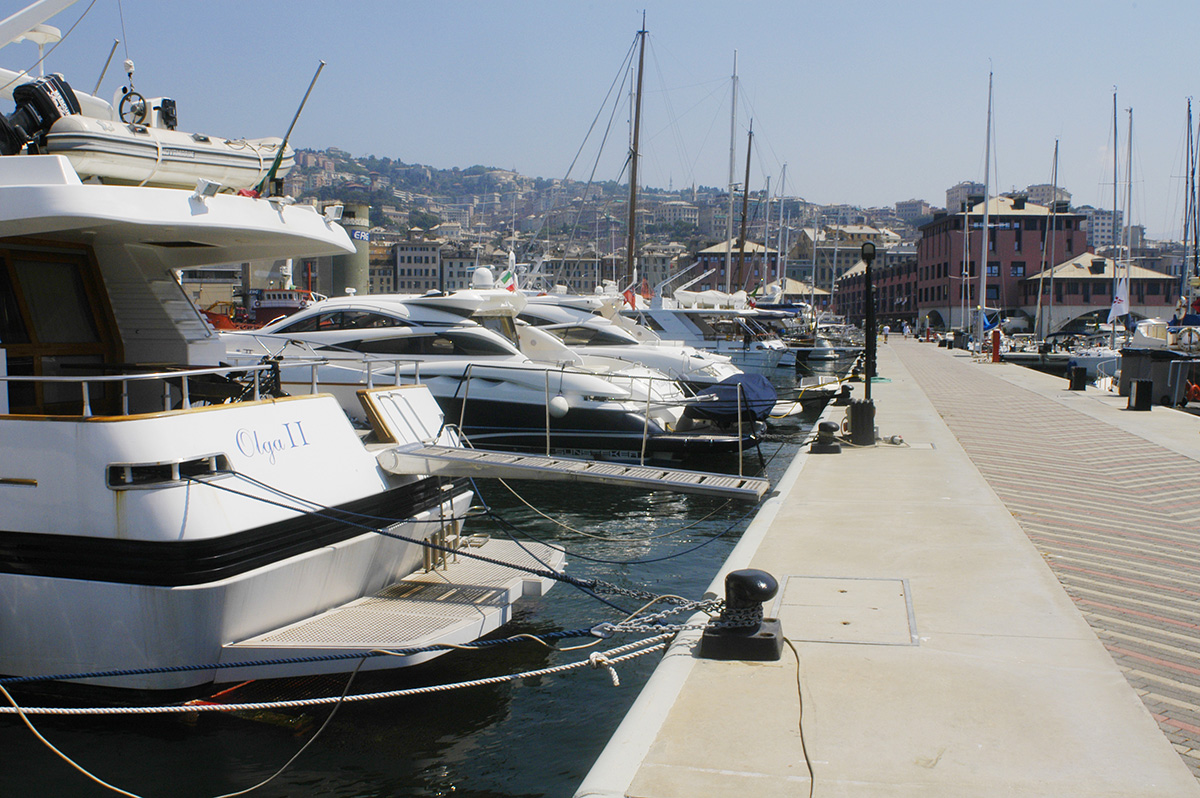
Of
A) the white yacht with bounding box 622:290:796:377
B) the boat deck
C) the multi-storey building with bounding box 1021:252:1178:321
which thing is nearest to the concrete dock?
the boat deck

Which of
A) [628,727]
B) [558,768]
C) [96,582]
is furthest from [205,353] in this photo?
[628,727]

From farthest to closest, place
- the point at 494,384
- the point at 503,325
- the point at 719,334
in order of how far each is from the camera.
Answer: the point at 719,334 → the point at 503,325 → the point at 494,384

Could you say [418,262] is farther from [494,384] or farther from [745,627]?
[745,627]

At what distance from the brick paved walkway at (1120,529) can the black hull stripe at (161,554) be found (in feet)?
16.0

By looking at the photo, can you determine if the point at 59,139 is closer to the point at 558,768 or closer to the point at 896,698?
the point at 558,768

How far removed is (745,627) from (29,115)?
6.65 m

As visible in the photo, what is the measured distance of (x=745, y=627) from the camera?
541cm

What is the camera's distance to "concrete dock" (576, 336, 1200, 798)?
404 cm

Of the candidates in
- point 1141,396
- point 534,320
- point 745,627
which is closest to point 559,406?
point 534,320

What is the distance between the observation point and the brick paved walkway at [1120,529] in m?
5.18

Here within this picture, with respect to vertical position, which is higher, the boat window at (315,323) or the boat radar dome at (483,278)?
the boat radar dome at (483,278)

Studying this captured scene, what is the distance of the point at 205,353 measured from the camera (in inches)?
336

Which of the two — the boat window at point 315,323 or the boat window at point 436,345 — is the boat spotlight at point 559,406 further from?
the boat window at point 315,323

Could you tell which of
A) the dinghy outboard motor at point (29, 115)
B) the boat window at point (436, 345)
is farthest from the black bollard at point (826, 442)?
the dinghy outboard motor at point (29, 115)
